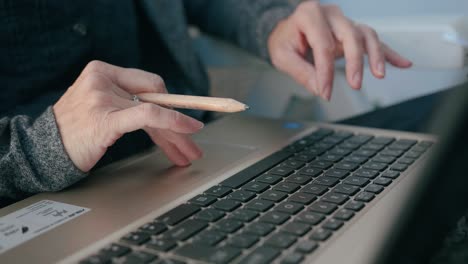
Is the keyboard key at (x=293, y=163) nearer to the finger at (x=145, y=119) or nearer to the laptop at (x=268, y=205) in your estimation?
the laptop at (x=268, y=205)

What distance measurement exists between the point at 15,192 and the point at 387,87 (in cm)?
70

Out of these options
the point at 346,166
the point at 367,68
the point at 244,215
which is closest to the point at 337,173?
the point at 346,166

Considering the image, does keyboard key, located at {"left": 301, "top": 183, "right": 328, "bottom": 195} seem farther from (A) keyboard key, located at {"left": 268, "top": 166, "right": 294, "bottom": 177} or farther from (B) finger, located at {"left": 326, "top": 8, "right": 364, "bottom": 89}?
(B) finger, located at {"left": 326, "top": 8, "right": 364, "bottom": 89}

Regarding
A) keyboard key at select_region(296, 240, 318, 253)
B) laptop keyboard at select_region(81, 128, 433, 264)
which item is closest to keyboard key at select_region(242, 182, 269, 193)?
laptop keyboard at select_region(81, 128, 433, 264)

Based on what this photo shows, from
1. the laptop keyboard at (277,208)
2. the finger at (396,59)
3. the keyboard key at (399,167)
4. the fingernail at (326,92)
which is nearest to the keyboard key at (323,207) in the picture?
the laptop keyboard at (277,208)

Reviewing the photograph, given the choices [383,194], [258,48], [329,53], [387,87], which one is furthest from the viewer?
[387,87]

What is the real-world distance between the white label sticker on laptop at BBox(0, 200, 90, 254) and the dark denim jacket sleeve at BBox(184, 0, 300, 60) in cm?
43

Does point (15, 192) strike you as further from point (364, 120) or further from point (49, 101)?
point (364, 120)

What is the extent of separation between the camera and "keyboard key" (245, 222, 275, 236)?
38cm

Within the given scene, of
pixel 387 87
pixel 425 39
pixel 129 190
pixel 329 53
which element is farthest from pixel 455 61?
pixel 129 190

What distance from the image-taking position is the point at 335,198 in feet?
1.45

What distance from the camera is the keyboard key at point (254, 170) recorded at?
0.49 metres

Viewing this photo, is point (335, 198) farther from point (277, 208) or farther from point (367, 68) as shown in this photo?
point (367, 68)

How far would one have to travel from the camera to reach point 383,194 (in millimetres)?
451
